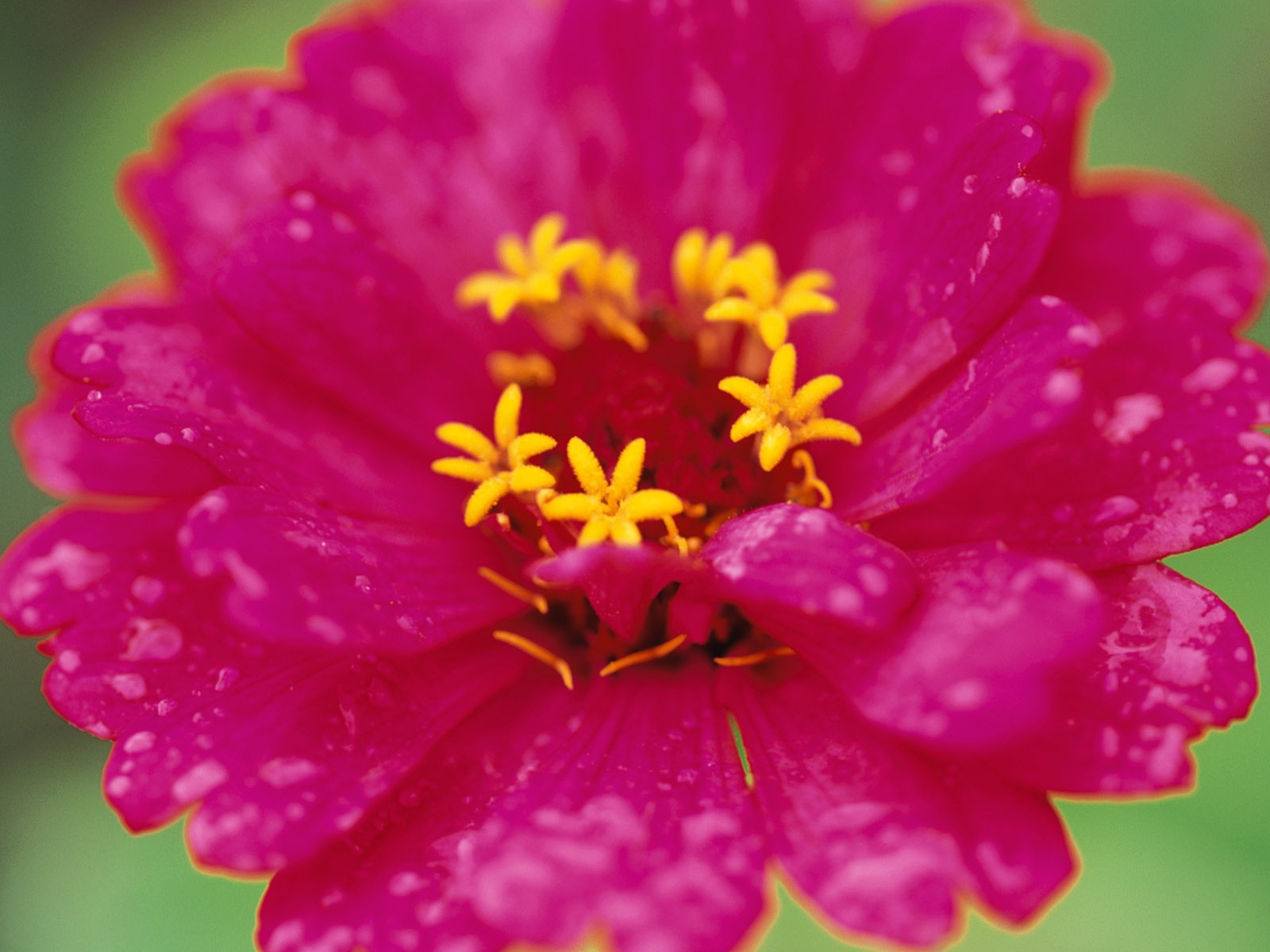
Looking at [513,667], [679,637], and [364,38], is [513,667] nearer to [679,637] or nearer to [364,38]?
[679,637]

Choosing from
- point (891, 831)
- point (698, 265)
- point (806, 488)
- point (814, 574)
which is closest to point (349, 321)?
point (698, 265)

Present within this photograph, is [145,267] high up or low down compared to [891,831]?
up

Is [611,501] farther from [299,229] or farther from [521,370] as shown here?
[299,229]

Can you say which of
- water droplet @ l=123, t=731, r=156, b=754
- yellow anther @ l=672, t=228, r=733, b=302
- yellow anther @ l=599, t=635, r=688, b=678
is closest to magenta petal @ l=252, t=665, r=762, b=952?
yellow anther @ l=599, t=635, r=688, b=678

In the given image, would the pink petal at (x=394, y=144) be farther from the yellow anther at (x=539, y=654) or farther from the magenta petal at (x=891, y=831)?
the magenta petal at (x=891, y=831)

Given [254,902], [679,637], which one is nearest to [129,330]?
[679,637]

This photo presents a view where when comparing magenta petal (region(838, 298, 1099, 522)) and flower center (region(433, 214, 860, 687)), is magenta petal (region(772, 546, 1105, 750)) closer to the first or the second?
magenta petal (region(838, 298, 1099, 522))
